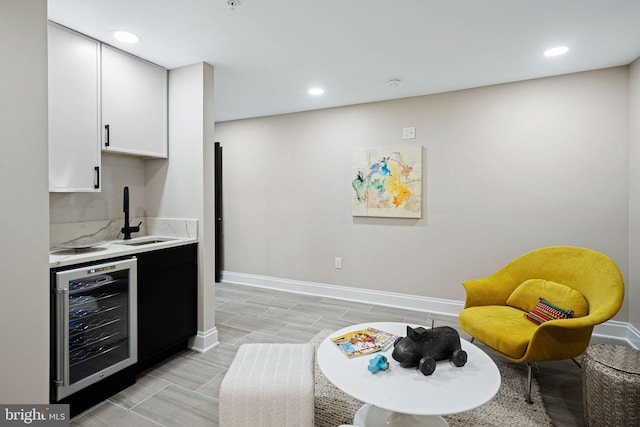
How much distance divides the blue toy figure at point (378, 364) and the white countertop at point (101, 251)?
1788mm

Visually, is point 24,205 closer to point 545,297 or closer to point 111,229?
point 111,229

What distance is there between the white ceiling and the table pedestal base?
2.39 m

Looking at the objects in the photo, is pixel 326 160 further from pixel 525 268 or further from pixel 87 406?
pixel 87 406

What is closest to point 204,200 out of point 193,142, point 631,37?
point 193,142

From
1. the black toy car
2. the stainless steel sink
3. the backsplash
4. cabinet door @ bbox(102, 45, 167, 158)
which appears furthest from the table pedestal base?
cabinet door @ bbox(102, 45, 167, 158)

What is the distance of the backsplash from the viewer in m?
2.47

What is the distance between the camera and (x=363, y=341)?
1.84 m

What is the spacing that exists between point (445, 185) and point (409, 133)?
0.73m

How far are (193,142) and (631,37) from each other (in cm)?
352

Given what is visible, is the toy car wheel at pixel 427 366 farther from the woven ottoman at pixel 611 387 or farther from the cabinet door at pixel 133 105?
the cabinet door at pixel 133 105

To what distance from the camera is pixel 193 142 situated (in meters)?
2.79

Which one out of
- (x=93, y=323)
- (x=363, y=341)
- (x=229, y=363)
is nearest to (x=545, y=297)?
(x=363, y=341)

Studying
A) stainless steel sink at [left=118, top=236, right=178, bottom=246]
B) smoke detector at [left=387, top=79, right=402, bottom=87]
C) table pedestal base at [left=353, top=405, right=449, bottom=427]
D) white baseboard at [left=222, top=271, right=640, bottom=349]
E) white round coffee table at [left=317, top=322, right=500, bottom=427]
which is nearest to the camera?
white round coffee table at [left=317, top=322, right=500, bottom=427]

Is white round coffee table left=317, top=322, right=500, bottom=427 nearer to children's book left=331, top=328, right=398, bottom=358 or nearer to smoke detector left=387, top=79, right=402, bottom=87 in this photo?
children's book left=331, top=328, right=398, bottom=358
